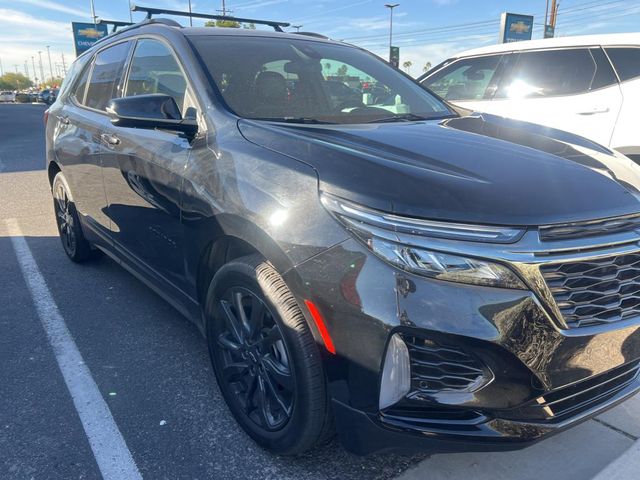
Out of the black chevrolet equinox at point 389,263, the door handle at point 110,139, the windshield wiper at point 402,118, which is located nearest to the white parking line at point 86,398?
the black chevrolet equinox at point 389,263

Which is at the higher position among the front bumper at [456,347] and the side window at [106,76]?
the side window at [106,76]

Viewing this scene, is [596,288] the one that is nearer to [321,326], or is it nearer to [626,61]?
[321,326]

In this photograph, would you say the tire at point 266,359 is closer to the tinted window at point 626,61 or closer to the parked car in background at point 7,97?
the tinted window at point 626,61

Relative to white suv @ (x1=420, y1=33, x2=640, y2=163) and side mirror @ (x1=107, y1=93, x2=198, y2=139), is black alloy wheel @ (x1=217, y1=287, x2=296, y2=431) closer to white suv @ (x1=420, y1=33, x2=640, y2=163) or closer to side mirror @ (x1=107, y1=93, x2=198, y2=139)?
side mirror @ (x1=107, y1=93, x2=198, y2=139)

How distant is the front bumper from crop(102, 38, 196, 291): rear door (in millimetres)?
1112

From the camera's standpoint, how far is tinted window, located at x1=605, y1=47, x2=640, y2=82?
4.90 m

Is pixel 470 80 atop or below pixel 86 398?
atop

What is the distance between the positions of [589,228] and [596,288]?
7.9 inches

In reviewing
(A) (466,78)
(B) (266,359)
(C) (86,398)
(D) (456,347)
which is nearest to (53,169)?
(C) (86,398)

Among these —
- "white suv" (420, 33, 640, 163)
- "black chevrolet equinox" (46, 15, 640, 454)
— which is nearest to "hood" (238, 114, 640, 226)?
"black chevrolet equinox" (46, 15, 640, 454)

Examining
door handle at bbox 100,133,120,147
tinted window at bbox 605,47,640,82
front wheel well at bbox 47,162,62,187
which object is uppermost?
tinted window at bbox 605,47,640,82

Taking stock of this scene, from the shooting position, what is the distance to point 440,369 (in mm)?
1715

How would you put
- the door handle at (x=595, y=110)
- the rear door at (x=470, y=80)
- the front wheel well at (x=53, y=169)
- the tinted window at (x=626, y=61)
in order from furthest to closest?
the rear door at (x=470, y=80), the door handle at (x=595, y=110), the tinted window at (x=626, y=61), the front wheel well at (x=53, y=169)

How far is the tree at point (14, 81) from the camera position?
134 metres
